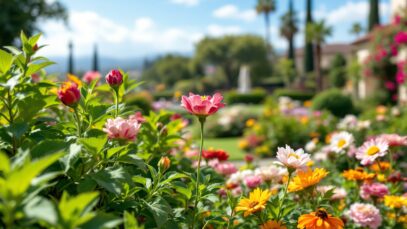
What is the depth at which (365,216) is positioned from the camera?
1753 millimetres

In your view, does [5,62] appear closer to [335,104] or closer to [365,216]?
[365,216]

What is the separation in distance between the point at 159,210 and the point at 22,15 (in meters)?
15.2

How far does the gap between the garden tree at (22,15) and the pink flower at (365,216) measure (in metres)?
13.1

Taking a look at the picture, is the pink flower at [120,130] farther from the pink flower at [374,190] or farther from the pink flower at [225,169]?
the pink flower at [374,190]

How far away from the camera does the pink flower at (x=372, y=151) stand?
1.65m

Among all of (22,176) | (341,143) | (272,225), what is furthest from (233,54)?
(22,176)

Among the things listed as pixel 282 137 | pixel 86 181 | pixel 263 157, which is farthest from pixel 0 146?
pixel 282 137

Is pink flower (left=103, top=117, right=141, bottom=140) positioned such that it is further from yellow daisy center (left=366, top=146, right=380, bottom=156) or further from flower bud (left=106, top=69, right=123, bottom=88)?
yellow daisy center (left=366, top=146, right=380, bottom=156)

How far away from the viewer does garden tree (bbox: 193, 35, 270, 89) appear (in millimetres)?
41375

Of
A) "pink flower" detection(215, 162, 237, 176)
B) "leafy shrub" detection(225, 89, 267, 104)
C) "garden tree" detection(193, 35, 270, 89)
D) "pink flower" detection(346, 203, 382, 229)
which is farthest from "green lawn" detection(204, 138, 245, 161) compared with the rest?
"garden tree" detection(193, 35, 270, 89)

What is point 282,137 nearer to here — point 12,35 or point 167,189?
point 167,189

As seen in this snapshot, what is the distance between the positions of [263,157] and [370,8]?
953 inches

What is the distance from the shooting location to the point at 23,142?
1.15 metres

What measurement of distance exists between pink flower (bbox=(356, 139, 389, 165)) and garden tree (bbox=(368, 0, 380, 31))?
2939 centimetres
